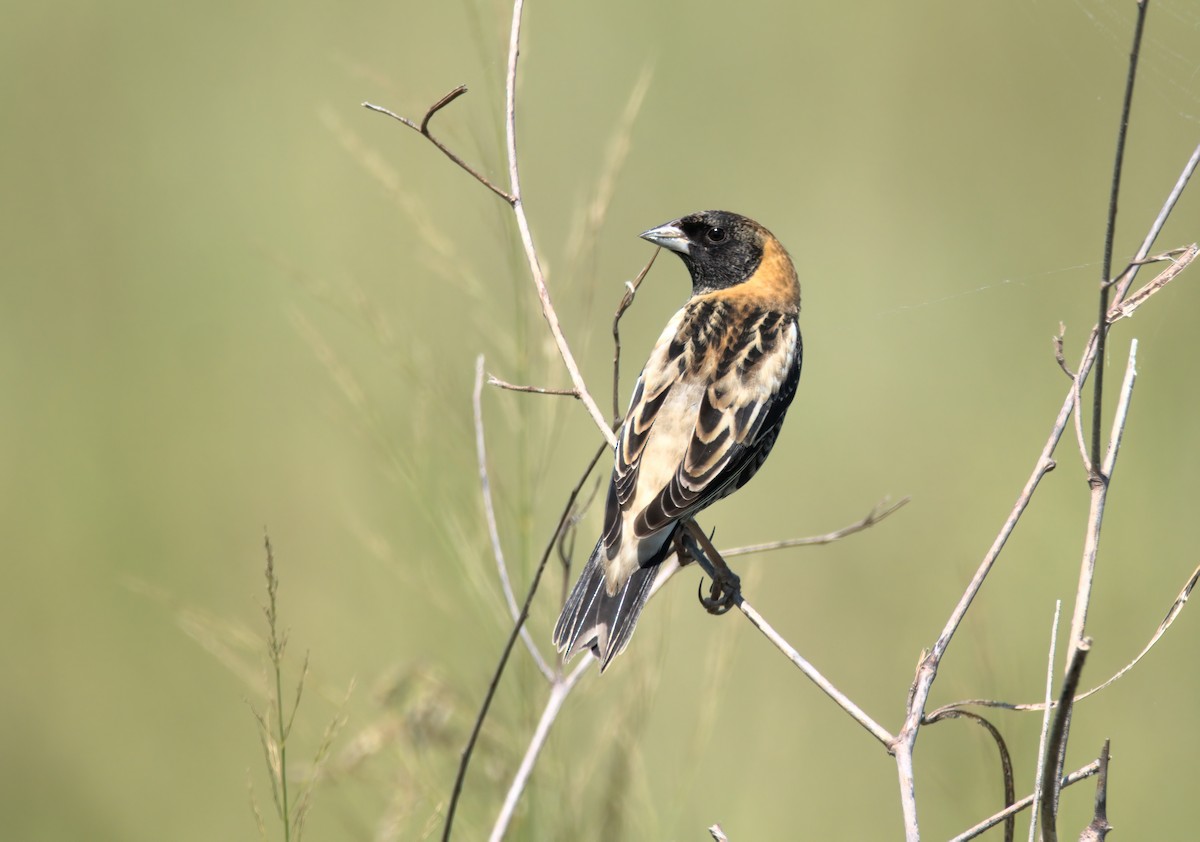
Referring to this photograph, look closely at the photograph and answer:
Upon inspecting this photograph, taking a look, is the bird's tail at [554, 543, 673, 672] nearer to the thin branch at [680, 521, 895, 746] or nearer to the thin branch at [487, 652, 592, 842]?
the thin branch at [680, 521, 895, 746]

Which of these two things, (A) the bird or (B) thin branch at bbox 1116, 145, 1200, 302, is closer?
(B) thin branch at bbox 1116, 145, 1200, 302

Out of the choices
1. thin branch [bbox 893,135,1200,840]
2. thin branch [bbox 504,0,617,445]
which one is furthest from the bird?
thin branch [bbox 893,135,1200,840]

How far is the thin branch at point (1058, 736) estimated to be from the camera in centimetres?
136

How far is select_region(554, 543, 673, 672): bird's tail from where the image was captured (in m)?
2.69

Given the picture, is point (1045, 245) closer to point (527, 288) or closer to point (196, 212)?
point (527, 288)

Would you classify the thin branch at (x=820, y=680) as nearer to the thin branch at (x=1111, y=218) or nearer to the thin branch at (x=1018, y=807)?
the thin branch at (x=1018, y=807)

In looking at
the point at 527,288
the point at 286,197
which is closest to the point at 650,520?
the point at 527,288

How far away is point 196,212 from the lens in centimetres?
649

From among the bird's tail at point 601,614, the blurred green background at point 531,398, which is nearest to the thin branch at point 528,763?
the bird's tail at point 601,614

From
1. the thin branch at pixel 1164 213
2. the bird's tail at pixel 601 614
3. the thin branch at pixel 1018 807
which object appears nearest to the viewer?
the thin branch at pixel 1018 807

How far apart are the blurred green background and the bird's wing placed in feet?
0.70

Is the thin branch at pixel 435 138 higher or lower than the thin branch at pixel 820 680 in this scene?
higher

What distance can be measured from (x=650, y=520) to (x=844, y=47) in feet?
15.2

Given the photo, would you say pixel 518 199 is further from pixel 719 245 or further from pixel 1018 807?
pixel 719 245
